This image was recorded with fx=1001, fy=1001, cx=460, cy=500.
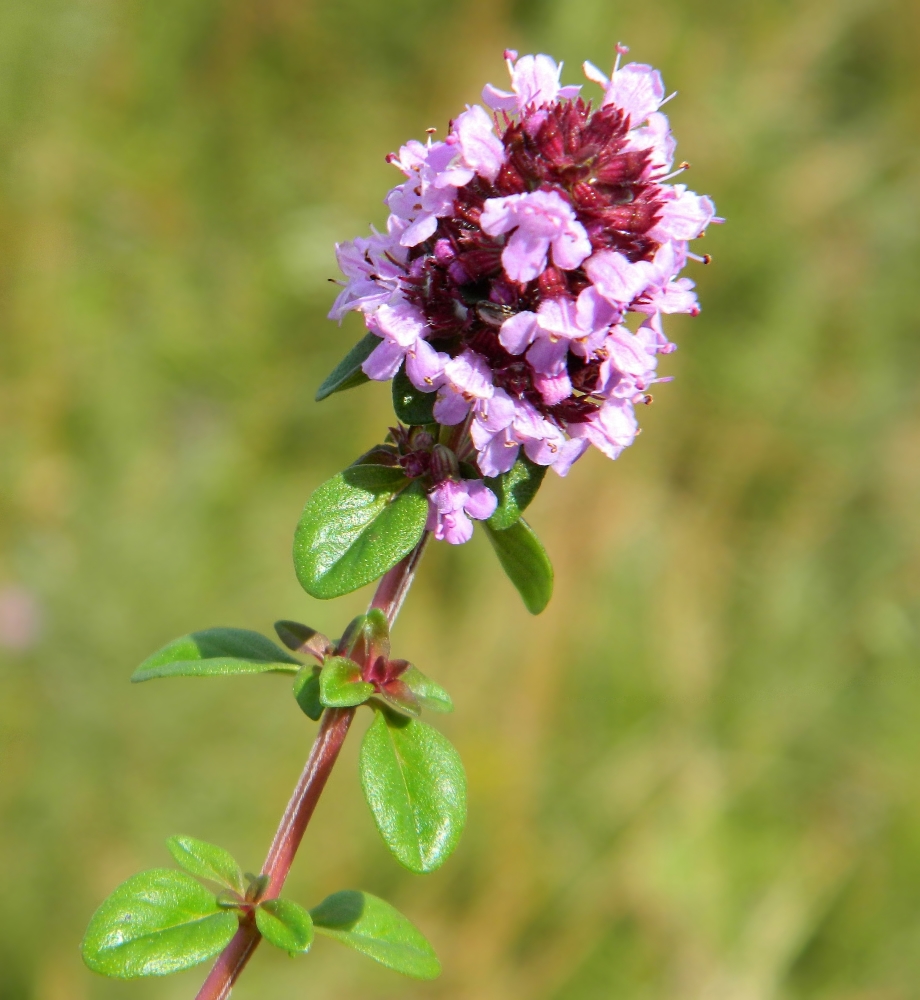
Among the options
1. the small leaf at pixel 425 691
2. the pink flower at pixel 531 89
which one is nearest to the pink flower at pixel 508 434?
the small leaf at pixel 425 691

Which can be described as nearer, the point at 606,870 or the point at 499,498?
the point at 499,498

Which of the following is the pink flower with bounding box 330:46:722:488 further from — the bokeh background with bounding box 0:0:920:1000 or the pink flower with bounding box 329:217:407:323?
the bokeh background with bounding box 0:0:920:1000

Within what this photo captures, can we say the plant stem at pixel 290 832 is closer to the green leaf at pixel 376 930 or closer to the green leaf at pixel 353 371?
the green leaf at pixel 376 930

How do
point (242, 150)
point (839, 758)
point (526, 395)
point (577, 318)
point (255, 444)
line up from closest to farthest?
point (577, 318)
point (526, 395)
point (839, 758)
point (255, 444)
point (242, 150)

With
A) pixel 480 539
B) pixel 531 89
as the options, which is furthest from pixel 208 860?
pixel 480 539

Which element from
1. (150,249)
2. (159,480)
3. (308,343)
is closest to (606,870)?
(159,480)

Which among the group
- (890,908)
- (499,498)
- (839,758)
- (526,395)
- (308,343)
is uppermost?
(308,343)

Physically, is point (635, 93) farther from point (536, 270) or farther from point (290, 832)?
point (290, 832)

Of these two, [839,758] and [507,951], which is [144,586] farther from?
[839,758]

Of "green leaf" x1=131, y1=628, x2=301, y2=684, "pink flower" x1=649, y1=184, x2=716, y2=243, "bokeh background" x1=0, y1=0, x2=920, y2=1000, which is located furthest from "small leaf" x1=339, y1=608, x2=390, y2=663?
"bokeh background" x1=0, y1=0, x2=920, y2=1000
